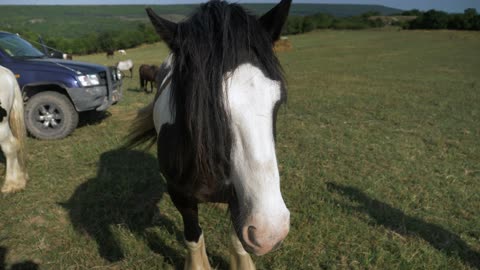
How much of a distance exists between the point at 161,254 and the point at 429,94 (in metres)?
9.96

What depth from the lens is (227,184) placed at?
148 centimetres

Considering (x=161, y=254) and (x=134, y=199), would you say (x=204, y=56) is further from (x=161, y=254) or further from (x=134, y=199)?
(x=134, y=199)

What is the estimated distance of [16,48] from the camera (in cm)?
589

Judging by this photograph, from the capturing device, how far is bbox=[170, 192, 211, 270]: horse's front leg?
2.28 m

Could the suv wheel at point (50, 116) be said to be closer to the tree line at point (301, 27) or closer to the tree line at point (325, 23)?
the tree line at point (301, 27)

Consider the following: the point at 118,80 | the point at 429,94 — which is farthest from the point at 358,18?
the point at 118,80

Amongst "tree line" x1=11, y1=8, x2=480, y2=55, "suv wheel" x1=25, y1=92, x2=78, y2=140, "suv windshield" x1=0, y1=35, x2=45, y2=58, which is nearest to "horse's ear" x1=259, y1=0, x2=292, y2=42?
"suv wheel" x1=25, y1=92, x2=78, y2=140

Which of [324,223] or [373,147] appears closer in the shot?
[324,223]

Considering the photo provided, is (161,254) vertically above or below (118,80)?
below

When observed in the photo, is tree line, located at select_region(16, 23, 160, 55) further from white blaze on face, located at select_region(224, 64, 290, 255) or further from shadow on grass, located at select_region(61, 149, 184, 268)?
white blaze on face, located at select_region(224, 64, 290, 255)

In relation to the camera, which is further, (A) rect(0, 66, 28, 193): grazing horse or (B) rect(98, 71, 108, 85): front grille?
(B) rect(98, 71, 108, 85): front grille

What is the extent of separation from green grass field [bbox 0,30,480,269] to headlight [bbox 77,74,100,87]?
989 mm

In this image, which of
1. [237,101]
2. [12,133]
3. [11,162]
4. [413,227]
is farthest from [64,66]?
[413,227]

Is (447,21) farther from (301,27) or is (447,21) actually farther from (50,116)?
(50,116)
